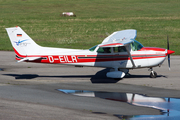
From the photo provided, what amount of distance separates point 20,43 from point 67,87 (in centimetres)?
389

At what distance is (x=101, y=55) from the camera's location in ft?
48.6

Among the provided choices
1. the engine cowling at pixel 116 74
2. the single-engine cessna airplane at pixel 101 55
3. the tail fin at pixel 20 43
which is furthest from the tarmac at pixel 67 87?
the tail fin at pixel 20 43

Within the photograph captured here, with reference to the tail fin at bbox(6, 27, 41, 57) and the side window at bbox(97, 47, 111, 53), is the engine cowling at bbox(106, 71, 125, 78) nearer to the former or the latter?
the side window at bbox(97, 47, 111, 53)

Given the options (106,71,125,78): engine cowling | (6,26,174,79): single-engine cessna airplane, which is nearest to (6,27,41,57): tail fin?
(6,26,174,79): single-engine cessna airplane

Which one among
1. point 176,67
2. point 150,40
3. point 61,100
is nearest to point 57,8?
point 150,40

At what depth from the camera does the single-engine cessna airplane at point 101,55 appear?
14625mm

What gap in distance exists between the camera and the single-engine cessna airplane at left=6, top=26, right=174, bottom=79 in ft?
48.0

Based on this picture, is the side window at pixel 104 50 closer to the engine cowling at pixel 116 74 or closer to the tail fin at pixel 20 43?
the engine cowling at pixel 116 74

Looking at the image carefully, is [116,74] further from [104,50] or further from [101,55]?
[104,50]

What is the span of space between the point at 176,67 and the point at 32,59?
9307mm

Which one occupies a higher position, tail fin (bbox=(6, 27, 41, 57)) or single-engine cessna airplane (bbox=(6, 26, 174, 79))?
tail fin (bbox=(6, 27, 41, 57))

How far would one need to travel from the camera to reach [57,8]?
66.5 meters

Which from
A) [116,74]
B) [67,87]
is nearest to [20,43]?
[67,87]

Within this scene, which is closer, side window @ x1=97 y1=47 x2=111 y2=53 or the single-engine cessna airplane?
the single-engine cessna airplane
